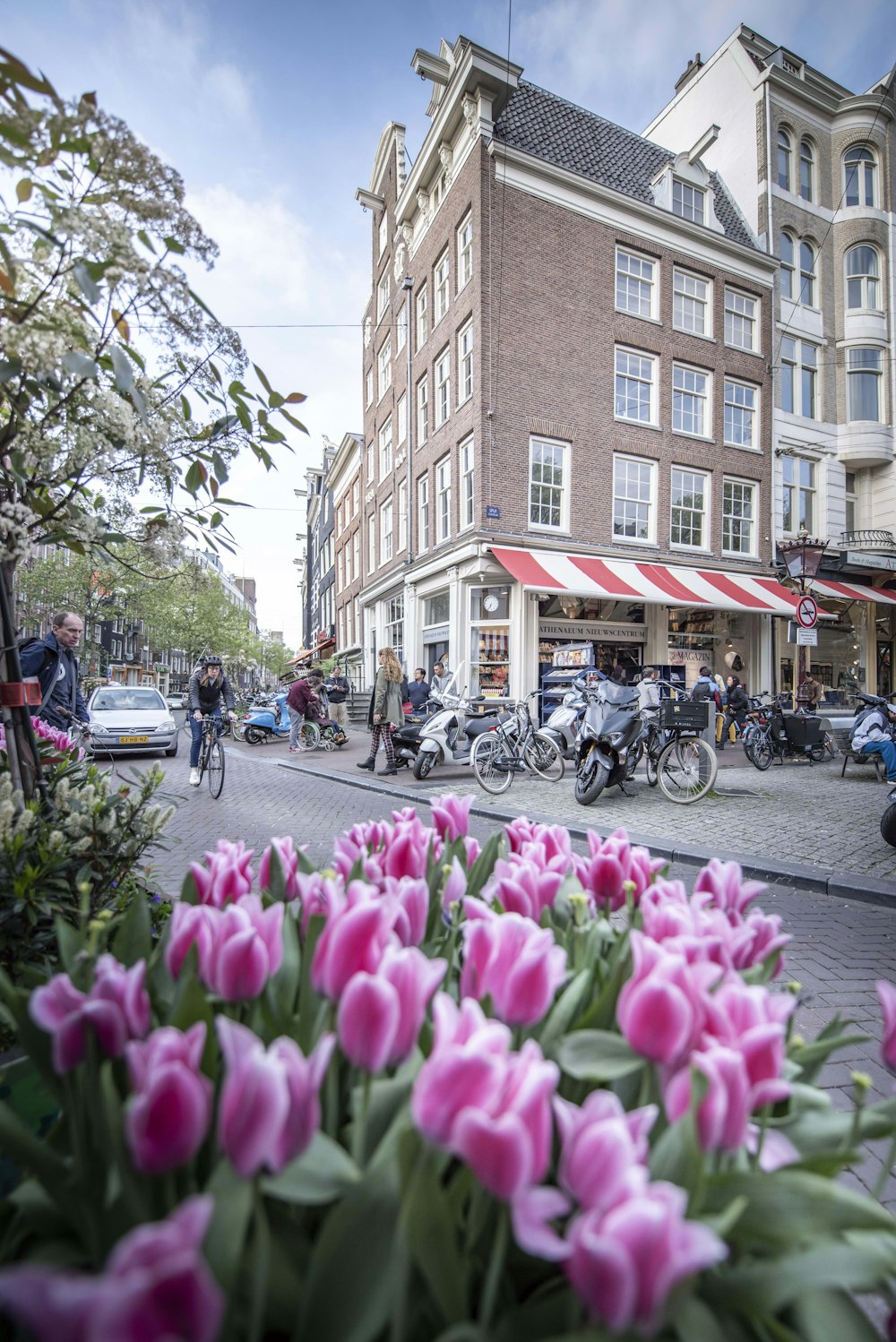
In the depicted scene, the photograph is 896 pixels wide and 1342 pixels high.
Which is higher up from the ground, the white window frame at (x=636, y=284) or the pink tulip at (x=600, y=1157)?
the white window frame at (x=636, y=284)

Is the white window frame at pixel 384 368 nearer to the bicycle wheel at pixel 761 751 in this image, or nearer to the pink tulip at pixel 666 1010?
the bicycle wheel at pixel 761 751

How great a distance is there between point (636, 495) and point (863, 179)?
40.1 feet

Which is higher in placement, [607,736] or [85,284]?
[85,284]

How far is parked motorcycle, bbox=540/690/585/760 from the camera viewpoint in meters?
8.54

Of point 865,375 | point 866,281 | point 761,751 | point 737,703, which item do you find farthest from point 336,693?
point 866,281

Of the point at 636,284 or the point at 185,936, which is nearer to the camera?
the point at 185,936

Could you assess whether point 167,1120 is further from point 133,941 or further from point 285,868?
point 285,868

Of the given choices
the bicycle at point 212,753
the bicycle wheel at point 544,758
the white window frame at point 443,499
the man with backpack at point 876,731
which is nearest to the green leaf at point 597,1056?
the man with backpack at point 876,731

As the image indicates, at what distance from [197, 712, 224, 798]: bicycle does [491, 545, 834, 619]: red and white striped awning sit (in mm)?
6633

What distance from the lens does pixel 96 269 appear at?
1269 millimetres

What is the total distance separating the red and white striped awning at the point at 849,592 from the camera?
1723 centimetres

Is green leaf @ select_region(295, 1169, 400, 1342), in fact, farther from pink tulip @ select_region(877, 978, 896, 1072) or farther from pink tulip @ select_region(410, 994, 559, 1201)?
pink tulip @ select_region(877, 978, 896, 1072)

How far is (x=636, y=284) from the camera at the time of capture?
15648 millimetres

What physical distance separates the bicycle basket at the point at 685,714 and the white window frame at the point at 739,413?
1194cm
